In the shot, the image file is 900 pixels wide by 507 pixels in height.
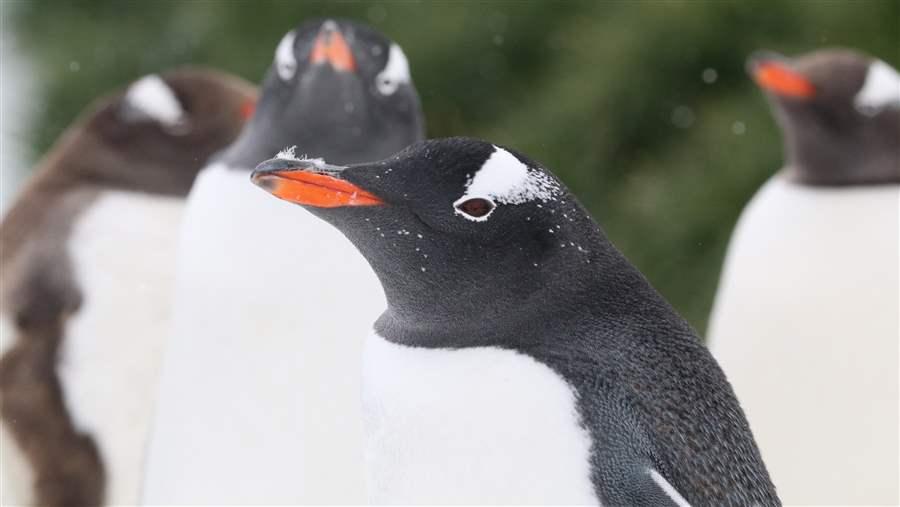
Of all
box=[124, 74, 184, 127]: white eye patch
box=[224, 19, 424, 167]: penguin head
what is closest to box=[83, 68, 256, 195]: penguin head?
box=[124, 74, 184, 127]: white eye patch

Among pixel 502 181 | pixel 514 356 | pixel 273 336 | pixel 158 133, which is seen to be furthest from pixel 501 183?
pixel 158 133

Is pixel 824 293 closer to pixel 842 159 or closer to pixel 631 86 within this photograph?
pixel 842 159

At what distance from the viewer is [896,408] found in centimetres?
160

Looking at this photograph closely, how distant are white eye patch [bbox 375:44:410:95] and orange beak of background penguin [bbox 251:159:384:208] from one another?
0.55 meters

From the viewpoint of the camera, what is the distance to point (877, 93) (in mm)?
1800

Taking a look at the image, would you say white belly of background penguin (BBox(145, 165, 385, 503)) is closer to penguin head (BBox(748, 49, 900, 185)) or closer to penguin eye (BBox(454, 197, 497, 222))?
penguin eye (BBox(454, 197, 497, 222))

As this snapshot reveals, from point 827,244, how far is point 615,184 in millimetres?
1683

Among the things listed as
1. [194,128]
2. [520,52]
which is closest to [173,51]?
[520,52]

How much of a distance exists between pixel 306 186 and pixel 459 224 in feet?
0.33

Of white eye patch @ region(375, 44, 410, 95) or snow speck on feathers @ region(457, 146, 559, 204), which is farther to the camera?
Answer: white eye patch @ region(375, 44, 410, 95)

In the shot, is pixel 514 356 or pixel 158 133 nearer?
pixel 514 356

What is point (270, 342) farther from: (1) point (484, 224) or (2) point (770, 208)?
(2) point (770, 208)

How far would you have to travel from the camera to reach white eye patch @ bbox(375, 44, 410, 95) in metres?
1.39

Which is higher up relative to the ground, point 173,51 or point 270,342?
point 270,342
